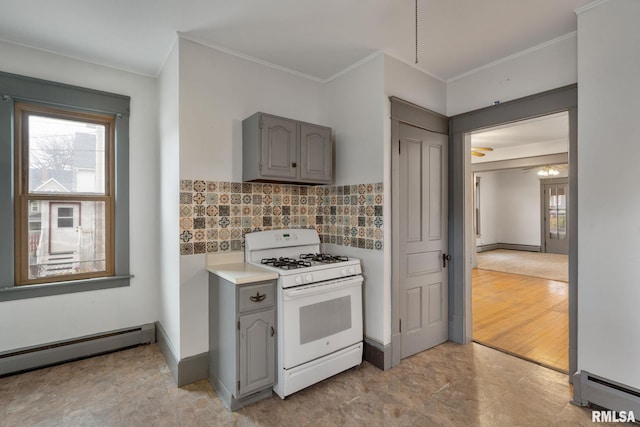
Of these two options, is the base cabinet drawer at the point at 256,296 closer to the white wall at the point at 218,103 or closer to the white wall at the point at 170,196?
the white wall at the point at 170,196

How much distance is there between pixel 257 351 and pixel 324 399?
59cm

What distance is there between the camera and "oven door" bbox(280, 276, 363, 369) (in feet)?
7.21

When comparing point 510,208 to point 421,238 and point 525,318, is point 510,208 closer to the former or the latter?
point 525,318

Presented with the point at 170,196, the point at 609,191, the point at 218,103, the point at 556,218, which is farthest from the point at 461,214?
the point at 556,218

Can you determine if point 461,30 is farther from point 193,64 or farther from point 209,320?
point 209,320

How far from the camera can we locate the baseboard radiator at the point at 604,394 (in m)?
1.92

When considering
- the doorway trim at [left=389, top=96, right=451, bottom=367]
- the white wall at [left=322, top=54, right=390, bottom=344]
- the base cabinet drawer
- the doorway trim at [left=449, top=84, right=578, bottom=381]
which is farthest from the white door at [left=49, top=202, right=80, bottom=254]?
the doorway trim at [left=449, top=84, right=578, bottom=381]

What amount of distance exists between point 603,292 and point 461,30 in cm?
208

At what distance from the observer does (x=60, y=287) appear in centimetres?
271

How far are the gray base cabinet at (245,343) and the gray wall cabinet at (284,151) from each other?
3.01 feet

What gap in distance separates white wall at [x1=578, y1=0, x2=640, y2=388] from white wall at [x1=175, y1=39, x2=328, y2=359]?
243cm

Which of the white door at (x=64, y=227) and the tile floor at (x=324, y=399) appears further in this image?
the white door at (x=64, y=227)

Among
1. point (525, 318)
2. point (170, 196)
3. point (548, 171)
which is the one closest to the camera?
point (170, 196)

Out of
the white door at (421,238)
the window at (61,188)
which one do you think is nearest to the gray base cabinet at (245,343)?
the white door at (421,238)
